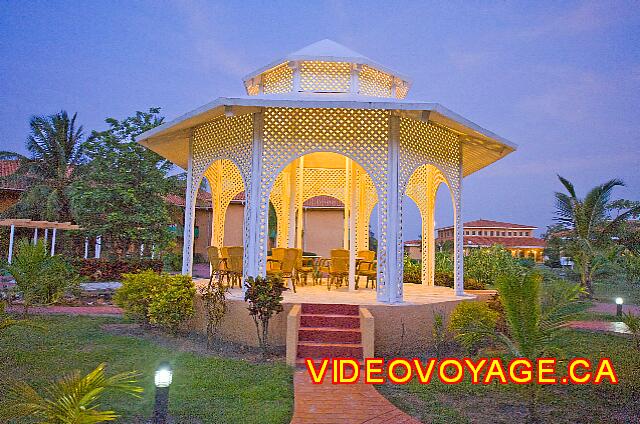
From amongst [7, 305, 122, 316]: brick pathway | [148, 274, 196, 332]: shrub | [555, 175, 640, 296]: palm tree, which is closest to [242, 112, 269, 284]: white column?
[148, 274, 196, 332]: shrub

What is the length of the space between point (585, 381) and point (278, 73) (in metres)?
7.88

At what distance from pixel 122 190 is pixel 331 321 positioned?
30.5 feet

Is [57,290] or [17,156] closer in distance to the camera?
[57,290]

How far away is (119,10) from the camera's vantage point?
116ft

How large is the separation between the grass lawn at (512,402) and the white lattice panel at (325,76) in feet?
20.4

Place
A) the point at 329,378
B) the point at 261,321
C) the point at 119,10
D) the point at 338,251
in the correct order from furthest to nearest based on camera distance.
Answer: the point at 119,10 → the point at 338,251 → the point at 261,321 → the point at 329,378

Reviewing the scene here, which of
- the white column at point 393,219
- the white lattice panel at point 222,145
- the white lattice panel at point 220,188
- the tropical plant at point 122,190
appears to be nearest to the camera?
the white column at point 393,219

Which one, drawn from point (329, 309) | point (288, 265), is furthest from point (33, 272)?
point (329, 309)

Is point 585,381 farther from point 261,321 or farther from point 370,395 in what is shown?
point 261,321

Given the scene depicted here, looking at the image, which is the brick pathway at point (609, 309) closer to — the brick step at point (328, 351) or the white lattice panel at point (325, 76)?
the white lattice panel at point (325, 76)

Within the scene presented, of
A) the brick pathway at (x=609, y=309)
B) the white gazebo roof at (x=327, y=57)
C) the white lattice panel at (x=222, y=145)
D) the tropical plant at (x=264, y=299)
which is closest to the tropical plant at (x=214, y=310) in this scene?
the tropical plant at (x=264, y=299)

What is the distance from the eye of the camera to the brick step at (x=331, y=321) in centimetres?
705

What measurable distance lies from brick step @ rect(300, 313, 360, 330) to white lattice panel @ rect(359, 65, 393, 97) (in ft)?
16.1

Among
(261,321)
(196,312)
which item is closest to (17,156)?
(196,312)
